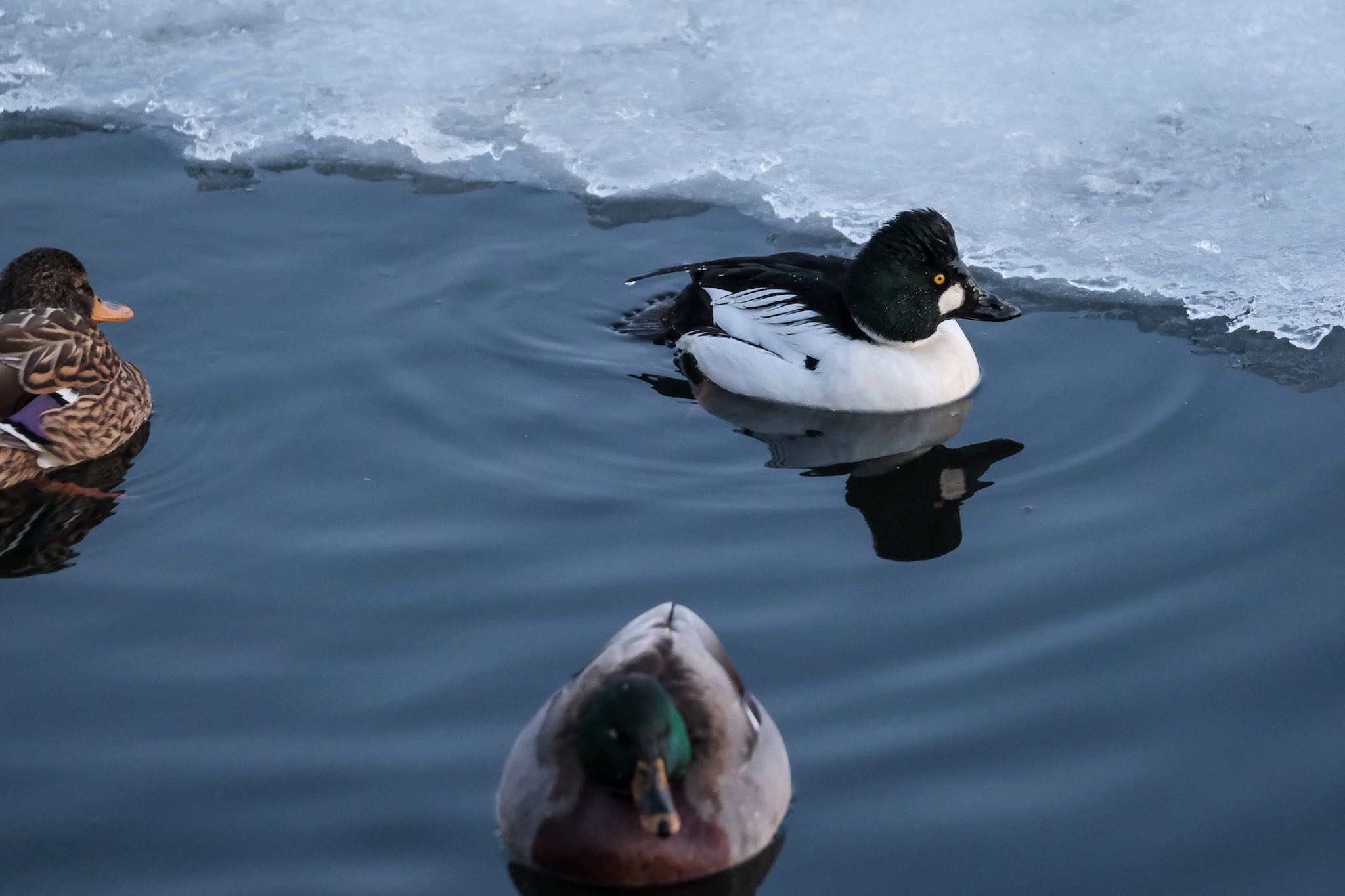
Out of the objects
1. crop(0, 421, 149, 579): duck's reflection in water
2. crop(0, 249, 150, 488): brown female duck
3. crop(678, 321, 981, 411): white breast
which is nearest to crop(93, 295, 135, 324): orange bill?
crop(0, 249, 150, 488): brown female duck

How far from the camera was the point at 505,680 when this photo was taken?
4.51m

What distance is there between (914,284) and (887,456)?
3.08 feet

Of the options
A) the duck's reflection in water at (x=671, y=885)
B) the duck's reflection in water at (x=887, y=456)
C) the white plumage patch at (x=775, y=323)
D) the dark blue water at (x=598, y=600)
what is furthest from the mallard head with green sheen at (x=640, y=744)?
the white plumage patch at (x=775, y=323)

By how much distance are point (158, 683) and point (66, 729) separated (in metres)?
0.30

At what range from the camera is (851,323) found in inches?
268

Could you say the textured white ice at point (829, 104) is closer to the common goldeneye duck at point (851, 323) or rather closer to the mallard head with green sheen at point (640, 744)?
the common goldeneye duck at point (851, 323)

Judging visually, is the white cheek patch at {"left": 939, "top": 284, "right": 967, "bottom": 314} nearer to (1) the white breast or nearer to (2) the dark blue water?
(1) the white breast

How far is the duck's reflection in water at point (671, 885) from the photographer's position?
3.85 meters

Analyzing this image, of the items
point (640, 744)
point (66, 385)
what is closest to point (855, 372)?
point (640, 744)

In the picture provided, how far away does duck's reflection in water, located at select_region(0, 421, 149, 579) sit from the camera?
5230mm

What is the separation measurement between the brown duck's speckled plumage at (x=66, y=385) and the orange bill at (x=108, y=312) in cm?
19

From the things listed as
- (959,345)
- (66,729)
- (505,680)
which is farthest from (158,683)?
(959,345)

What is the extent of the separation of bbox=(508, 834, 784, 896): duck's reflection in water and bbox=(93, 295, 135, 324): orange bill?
3.75 m

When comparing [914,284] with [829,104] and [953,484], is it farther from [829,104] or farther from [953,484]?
[829,104]
